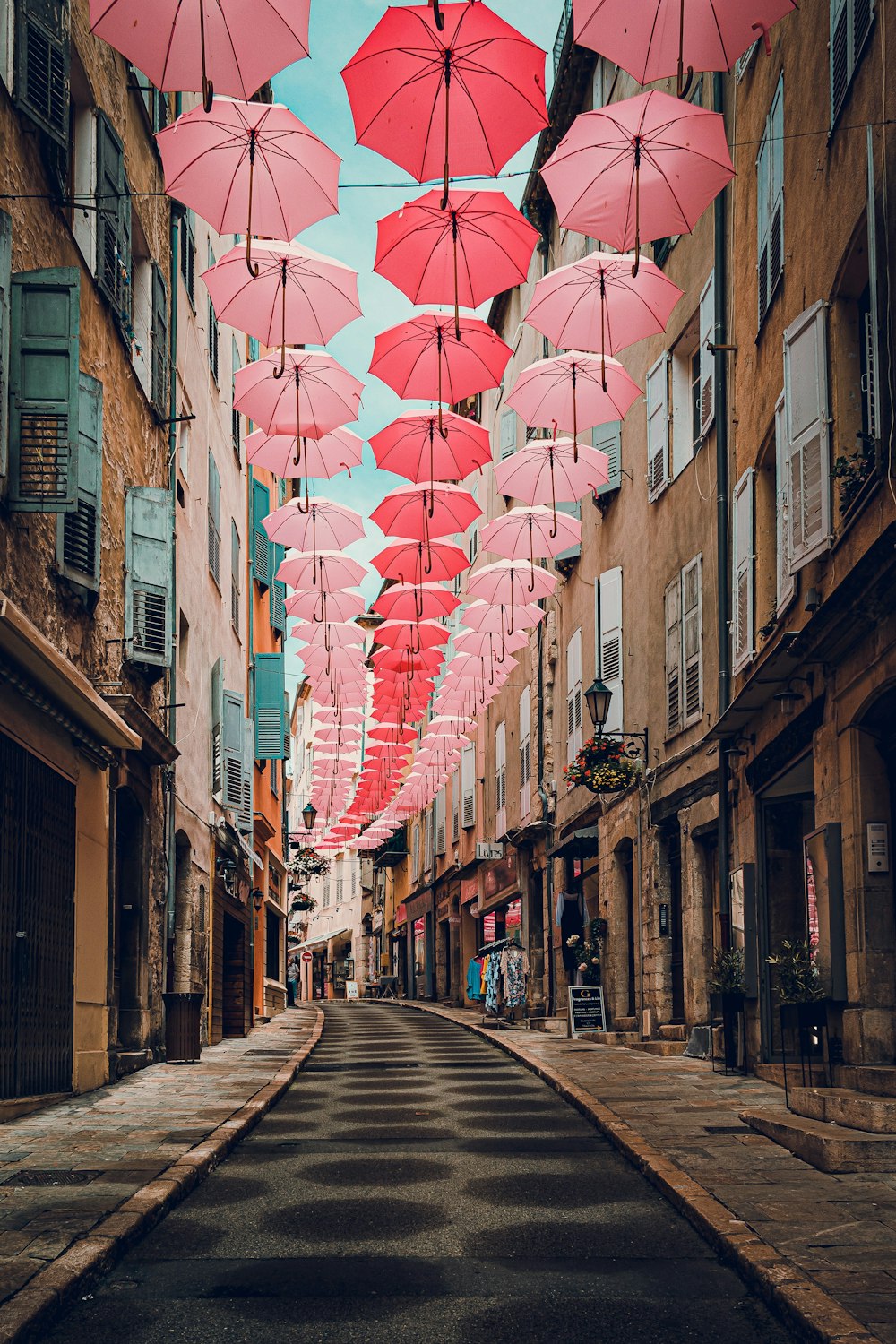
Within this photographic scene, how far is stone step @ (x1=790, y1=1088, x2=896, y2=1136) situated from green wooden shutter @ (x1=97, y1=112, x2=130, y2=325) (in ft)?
31.6

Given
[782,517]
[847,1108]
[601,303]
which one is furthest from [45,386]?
[847,1108]

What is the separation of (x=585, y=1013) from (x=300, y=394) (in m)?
10.4

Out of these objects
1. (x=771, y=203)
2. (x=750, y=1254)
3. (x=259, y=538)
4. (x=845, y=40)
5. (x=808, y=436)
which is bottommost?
(x=750, y=1254)

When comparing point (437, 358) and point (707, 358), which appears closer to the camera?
point (437, 358)

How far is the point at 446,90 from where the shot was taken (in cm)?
939

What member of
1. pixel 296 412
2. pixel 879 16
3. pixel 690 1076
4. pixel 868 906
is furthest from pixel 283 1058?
pixel 879 16

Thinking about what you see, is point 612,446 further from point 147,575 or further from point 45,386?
point 45,386

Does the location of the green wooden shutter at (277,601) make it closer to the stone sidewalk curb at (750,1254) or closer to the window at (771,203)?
the window at (771,203)

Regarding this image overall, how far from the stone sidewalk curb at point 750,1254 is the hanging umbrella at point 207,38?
23.4ft

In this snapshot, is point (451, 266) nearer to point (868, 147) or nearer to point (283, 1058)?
point (868, 147)

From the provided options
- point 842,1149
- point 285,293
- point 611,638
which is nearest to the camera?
point 842,1149

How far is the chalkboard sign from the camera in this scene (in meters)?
20.0

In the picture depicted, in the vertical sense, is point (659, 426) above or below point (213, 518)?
above

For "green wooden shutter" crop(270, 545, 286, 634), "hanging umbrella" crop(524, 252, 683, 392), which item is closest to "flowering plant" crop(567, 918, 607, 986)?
"hanging umbrella" crop(524, 252, 683, 392)
